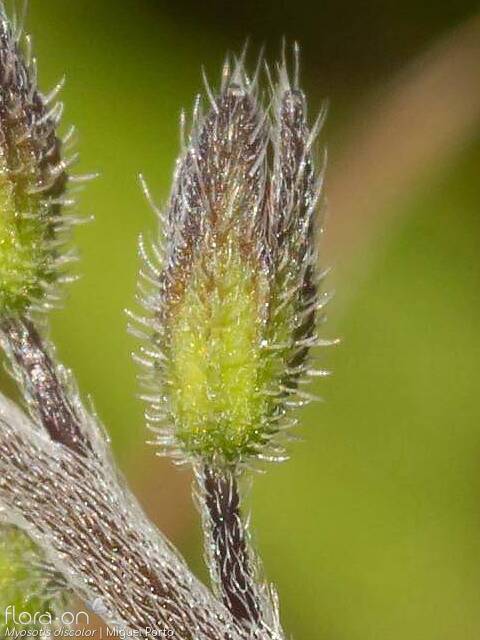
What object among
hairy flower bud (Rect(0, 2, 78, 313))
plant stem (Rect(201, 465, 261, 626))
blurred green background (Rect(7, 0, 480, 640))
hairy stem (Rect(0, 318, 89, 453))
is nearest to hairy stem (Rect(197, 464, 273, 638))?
plant stem (Rect(201, 465, 261, 626))

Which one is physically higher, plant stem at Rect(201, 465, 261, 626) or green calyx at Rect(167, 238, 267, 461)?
green calyx at Rect(167, 238, 267, 461)

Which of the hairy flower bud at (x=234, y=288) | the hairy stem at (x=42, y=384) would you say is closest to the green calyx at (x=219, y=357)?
the hairy flower bud at (x=234, y=288)

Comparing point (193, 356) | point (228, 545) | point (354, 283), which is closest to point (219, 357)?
Result: point (193, 356)

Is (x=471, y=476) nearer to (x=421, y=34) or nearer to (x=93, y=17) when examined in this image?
(x=421, y=34)

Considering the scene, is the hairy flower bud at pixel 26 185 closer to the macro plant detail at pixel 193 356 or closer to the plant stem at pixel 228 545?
the macro plant detail at pixel 193 356

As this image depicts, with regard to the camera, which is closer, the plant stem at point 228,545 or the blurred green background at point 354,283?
the plant stem at point 228,545

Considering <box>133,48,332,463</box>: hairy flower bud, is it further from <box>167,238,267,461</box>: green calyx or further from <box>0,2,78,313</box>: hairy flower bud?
<box>0,2,78,313</box>: hairy flower bud

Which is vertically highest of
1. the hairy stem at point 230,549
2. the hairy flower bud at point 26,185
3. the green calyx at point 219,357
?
the hairy flower bud at point 26,185
